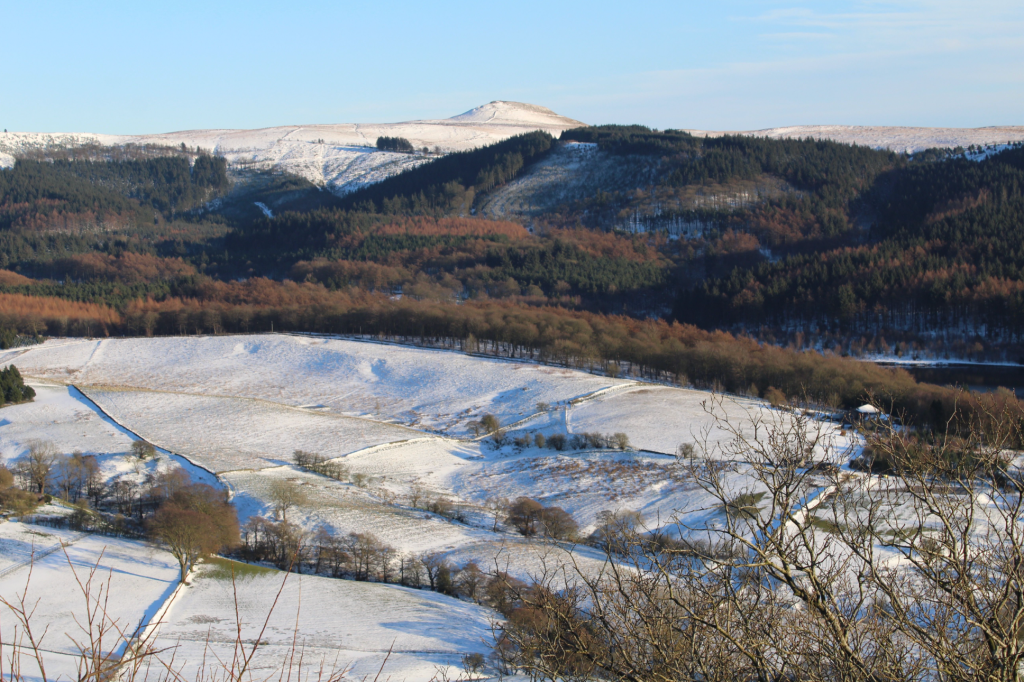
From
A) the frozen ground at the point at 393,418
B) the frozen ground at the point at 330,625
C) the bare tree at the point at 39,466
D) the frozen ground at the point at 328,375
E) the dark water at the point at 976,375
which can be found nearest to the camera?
the frozen ground at the point at 330,625

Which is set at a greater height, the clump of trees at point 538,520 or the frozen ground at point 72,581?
the frozen ground at point 72,581

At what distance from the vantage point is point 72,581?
3828 centimetres

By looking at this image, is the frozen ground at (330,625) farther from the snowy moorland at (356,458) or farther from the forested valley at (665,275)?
the forested valley at (665,275)

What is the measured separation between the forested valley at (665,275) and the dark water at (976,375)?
5692 mm

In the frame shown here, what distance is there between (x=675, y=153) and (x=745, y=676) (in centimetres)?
19821

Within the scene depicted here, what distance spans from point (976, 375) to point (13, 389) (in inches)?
3870

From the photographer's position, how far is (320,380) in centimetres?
8444

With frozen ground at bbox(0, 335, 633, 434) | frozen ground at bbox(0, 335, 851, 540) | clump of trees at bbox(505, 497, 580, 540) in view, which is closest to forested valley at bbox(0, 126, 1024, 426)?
frozen ground at bbox(0, 335, 851, 540)

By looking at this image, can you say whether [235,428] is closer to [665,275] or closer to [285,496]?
[285,496]

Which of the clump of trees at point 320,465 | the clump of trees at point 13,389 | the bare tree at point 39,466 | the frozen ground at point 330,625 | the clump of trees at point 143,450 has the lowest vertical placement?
the clump of trees at point 320,465

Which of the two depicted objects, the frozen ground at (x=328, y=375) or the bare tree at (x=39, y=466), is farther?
the frozen ground at (x=328, y=375)

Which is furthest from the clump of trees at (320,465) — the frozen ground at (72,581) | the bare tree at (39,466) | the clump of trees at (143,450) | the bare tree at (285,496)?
the bare tree at (39,466)

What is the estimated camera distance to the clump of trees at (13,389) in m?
71.1

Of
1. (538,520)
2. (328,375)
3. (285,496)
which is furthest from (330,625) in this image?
(328,375)
